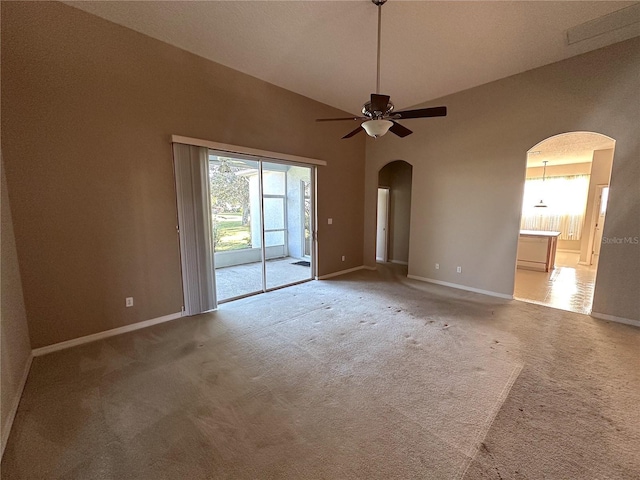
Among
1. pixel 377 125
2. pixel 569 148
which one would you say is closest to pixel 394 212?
pixel 569 148

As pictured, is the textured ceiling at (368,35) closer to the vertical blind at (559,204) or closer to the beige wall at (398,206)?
the beige wall at (398,206)

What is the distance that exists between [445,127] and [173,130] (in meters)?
4.48

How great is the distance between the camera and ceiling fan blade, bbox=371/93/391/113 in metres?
2.39

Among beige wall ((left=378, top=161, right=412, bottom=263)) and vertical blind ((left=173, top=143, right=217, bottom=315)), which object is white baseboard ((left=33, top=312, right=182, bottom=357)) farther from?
beige wall ((left=378, top=161, right=412, bottom=263))

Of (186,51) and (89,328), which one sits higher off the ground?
(186,51)

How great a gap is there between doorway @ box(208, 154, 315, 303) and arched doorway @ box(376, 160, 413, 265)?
214cm

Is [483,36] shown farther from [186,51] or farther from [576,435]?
[576,435]

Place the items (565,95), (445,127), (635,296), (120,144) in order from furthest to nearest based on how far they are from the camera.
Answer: (445,127) < (565,95) < (635,296) < (120,144)

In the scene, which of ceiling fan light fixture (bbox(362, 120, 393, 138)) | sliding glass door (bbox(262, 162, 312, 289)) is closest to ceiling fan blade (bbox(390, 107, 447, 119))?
ceiling fan light fixture (bbox(362, 120, 393, 138))

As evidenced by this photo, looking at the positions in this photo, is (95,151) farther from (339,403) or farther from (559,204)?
(559,204)

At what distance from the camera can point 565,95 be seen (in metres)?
3.62

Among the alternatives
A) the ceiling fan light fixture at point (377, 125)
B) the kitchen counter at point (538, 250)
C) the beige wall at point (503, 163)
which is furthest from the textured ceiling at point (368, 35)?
the kitchen counter at point (538, 250)

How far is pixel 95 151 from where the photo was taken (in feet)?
9.37

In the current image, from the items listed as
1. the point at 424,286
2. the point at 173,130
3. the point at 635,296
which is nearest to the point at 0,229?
the point at 173,130
